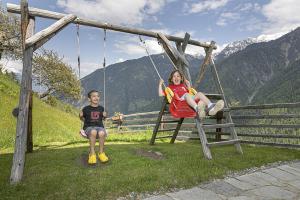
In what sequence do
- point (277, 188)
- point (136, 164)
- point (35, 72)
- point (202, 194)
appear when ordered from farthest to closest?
point (35, 72) → point (136, 164) → point (277, 188) → point (202, 194)

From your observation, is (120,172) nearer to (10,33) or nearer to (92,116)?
(92,116)

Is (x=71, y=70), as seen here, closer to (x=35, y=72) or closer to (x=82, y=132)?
(x=35, y=72)

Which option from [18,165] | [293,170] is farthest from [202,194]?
[18,165]

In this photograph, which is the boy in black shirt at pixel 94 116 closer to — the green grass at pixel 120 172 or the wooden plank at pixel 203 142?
the green grass at pixel 120 172

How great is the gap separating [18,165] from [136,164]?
2.37 m

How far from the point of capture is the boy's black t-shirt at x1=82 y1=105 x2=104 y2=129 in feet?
24.9

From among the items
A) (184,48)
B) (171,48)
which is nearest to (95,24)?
(171,48)

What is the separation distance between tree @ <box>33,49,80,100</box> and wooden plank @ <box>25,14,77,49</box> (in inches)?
1090

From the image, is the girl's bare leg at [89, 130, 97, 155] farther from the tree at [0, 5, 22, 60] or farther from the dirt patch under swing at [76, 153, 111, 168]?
the tree at [0, 5, 22, 60]

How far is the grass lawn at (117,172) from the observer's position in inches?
222

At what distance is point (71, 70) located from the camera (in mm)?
37750

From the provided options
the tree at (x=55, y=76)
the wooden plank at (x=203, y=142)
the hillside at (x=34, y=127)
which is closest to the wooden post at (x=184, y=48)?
the wooden plank at (x=203, y=142)

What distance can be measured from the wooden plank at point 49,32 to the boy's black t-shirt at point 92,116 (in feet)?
5.80

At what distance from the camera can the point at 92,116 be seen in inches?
299
